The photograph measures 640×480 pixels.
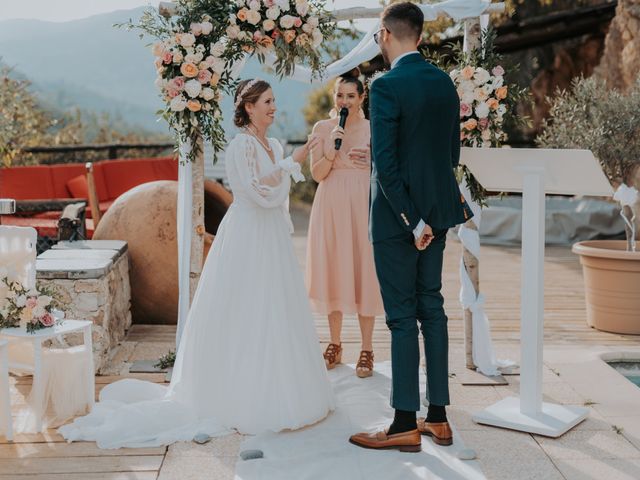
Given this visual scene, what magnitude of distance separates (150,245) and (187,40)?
2006mm

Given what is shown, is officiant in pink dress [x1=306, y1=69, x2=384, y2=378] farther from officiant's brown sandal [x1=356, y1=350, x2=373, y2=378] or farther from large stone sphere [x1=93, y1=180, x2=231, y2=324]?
large stone sphere [x1=93, y1=180, x2=231, y2=324]

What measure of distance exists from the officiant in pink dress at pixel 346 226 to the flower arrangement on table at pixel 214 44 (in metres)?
0.40

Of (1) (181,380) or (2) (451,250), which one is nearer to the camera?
(1) (181,380)

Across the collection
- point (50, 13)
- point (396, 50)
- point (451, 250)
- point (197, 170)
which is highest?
point (50, 13)

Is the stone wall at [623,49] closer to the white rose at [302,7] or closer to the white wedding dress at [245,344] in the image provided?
the white rose at [302,7]

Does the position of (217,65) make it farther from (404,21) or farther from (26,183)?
(26,183)

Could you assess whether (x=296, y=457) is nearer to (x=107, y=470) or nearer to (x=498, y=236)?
Result: (x=107, y=470)

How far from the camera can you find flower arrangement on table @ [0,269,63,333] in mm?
4012

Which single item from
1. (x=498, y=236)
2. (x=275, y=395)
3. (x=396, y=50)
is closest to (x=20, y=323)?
(x=275, y=395)

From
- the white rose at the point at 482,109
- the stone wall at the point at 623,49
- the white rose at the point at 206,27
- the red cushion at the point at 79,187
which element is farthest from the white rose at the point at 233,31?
the stone wall at the point at 623,49

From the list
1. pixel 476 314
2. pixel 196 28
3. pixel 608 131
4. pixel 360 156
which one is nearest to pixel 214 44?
pixel 196 28

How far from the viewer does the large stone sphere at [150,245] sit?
6285 mm

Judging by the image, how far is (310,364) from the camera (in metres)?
4.18

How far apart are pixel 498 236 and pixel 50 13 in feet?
20.1
